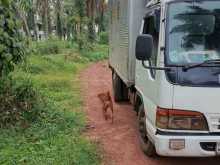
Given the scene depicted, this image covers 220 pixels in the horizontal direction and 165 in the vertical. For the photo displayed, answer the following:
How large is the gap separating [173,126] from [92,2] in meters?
29.6

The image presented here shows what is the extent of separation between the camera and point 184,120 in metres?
5.71

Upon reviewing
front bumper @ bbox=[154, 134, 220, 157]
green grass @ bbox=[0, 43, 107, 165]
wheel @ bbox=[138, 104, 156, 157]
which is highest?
front bumper @ bbox=[154, 134, 220, 157]

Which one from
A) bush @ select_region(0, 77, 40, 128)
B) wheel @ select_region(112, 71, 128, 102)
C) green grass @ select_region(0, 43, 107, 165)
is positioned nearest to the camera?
green grass @ select_region(0, 43, 107, 165)

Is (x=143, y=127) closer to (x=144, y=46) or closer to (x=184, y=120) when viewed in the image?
(x=184, y=120)

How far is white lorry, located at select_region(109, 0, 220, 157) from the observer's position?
566cm

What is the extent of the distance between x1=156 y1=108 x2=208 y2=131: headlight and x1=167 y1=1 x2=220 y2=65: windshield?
71 centimetres

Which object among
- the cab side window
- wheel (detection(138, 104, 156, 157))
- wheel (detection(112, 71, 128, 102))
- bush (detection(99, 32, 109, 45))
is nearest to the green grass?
wheel (detection(138, 104, 156, 157))

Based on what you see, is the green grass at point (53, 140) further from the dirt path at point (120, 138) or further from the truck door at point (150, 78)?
the truck door at point (150, 78)

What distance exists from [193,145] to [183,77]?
31.7 inches

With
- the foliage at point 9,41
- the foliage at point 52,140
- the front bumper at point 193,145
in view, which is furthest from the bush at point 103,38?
the front bumper at point 193,145

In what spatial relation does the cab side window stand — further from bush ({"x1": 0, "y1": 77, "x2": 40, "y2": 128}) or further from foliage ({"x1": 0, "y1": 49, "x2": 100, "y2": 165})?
bush ({"x1": 0, "y1": 77, "x2": 40, "y2": 128})

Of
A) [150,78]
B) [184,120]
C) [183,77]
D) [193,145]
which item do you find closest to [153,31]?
[150,78]

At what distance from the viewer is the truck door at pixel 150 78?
622 centimetres

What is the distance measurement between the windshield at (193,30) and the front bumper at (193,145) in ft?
3.23
